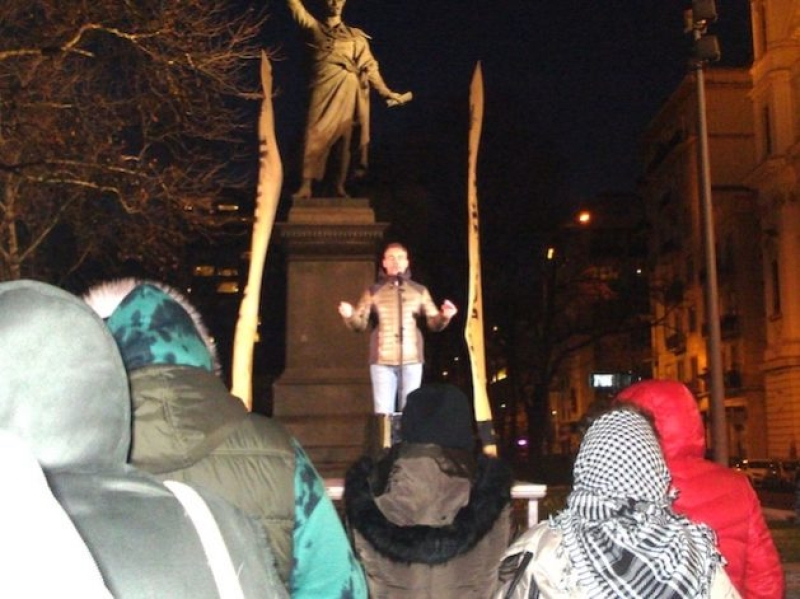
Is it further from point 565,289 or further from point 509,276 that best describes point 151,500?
point 565,289

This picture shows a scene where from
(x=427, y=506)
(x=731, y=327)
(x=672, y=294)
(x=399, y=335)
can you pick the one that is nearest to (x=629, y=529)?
(x=427, y=506)

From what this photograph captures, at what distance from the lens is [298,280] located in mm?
14500

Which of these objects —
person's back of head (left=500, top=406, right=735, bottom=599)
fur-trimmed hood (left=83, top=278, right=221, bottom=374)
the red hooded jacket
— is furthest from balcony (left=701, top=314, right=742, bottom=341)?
fur-trimmed hood (left=83, top=278, right=221, bottom=374)

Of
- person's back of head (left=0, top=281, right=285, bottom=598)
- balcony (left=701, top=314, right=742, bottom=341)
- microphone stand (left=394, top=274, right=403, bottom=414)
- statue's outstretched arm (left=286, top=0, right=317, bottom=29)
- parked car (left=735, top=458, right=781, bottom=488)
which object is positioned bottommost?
parked car (left=735, top=458, right=781, bottom=488)

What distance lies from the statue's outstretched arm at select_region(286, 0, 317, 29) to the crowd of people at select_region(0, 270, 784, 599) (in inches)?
419

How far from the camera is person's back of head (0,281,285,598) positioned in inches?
54.1

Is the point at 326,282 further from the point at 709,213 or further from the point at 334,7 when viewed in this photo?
the point at 709,213

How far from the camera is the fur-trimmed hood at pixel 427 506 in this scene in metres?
4.38

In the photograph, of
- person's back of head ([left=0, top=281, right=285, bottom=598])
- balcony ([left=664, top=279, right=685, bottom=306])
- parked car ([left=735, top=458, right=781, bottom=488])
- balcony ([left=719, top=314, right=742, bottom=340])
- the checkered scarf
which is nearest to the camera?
person's back of head ([left=0, top=281, right=285, bottom=598])

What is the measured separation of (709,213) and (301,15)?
23.6ft

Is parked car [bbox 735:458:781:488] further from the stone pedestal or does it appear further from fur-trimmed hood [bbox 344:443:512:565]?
fur-trimmed hood [bbox 344:443:512:565]

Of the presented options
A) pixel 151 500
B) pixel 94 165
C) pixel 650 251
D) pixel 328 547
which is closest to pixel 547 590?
pixel 328 547

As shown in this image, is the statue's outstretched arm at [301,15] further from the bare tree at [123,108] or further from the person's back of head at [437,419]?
the person's back of head at [437,419]

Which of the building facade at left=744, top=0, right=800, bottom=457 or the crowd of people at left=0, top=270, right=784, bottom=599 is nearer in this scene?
the crowd of people at left=0, top=270, right=784, bottom=599
